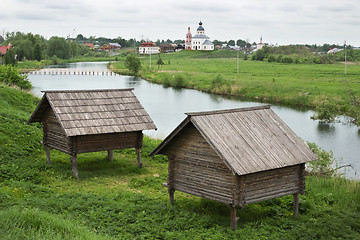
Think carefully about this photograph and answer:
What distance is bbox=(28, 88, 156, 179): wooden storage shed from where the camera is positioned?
1767 centimetres

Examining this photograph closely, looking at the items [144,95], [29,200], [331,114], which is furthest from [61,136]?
[144,95]

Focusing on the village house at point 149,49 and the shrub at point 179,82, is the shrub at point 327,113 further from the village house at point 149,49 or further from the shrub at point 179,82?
the village house at point 149,49

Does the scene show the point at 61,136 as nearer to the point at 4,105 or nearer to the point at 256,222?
the point at 256,222

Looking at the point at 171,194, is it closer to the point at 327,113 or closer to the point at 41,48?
the point at 327,113

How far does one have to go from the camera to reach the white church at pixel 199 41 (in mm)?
176125

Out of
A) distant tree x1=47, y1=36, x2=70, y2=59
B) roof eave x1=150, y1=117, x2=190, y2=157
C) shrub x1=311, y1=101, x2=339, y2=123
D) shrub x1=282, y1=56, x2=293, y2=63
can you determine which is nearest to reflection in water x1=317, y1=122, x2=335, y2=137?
shrub x1=311, y1=101, x2=339, y2=123

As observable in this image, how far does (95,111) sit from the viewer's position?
18359mm

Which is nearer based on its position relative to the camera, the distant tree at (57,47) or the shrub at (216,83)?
the shrub at (216,83)

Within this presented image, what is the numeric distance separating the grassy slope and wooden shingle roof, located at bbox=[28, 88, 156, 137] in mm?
1839

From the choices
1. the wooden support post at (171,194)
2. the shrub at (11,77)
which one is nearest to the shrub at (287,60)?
the shrub at (11,77)

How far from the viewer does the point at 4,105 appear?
27.1 meters

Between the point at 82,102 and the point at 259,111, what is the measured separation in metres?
7.27

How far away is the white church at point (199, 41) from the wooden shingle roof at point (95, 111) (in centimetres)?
15865

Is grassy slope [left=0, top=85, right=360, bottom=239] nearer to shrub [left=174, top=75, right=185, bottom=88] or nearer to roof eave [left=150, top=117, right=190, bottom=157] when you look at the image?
roof eave [left=150, top=117, right=190, bottom=157]
